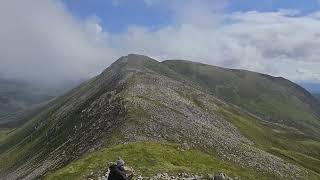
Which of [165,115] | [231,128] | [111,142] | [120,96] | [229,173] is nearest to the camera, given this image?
[229,173]

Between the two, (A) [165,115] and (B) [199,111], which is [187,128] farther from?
(B) [199,111]

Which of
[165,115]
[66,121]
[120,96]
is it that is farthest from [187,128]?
[66,121]

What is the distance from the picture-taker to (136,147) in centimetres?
7644

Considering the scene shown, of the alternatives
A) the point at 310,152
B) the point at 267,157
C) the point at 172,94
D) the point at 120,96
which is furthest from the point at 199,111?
the point at 310,152

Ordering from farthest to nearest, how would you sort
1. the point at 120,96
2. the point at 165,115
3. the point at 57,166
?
1. the point at 120,96
2. the point at 165,115
3. the point at 57,166

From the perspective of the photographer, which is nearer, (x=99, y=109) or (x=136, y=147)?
(x=136, y=147)

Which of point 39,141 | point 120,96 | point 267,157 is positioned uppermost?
point 120,96

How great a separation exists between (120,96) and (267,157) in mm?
41203

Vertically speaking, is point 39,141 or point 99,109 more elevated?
point 99,109

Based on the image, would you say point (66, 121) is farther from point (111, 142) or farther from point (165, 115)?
point (111, 142)

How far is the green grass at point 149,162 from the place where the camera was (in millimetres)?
66363

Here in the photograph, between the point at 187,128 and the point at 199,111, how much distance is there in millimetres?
27360

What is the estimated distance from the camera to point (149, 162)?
69.7m

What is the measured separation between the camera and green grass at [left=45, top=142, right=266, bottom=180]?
66363 millimetres
